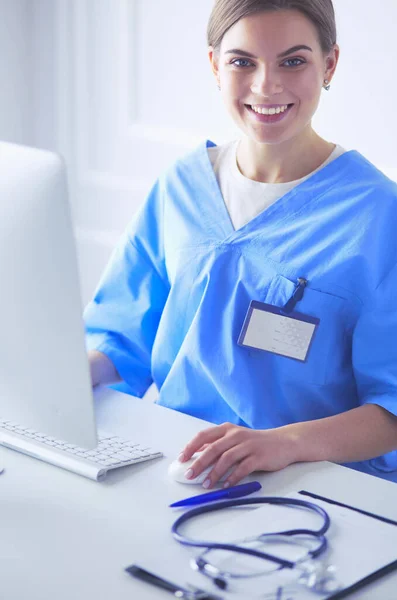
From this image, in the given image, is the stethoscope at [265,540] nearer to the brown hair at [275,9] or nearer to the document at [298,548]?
the document at [298,548]

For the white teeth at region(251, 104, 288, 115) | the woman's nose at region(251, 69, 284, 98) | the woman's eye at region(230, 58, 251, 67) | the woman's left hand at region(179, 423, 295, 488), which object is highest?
the woman's eye at region(230, 58, 251, 67)

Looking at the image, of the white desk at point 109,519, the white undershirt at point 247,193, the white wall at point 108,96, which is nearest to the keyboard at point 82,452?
the white desk at point 109,519

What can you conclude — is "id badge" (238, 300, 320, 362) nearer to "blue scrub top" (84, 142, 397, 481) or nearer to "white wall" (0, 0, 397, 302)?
"blue scrub top" (84, 142, 397, 481)

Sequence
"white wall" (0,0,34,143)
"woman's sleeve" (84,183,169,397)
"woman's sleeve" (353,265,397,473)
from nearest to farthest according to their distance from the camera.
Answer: "woman's sleeve" (353,265,397,473) → "woman's sleeve" (84,183,169,397) → "white wall" (0,0,34,143)

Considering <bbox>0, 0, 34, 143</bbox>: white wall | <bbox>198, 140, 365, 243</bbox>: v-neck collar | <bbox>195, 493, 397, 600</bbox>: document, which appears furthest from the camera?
<bbox>0, 0, 34, 143</bbox>: white wall

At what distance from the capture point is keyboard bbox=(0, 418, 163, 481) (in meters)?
1.23

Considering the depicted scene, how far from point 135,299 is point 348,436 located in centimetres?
54

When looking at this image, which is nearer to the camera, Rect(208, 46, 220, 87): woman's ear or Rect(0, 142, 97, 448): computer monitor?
Rect(0, 142, 97, 448): computer monitor

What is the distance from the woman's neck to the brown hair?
16 centimetres

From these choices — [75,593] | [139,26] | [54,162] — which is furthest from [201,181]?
[139,26]

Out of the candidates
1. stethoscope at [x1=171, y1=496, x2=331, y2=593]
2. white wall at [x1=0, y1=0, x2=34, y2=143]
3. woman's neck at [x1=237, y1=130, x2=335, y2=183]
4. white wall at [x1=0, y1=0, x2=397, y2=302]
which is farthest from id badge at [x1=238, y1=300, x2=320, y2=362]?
white wall at [x1=0, y1=0, x2=34, y2=143]

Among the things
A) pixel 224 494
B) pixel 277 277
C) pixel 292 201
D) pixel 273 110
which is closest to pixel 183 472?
pixel 224 494

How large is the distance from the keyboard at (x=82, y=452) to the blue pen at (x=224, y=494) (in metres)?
0.13

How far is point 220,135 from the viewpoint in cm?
266
